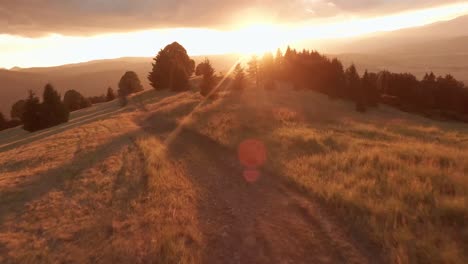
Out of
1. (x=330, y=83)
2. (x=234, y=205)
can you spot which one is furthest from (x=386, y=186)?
(x=330, y=83)

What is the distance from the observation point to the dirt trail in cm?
868

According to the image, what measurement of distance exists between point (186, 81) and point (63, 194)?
48416mm

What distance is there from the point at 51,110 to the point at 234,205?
4670 cm

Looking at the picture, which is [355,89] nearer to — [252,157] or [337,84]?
[337,84]

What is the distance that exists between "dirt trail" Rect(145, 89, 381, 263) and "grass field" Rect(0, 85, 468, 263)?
42 mm

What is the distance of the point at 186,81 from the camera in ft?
197

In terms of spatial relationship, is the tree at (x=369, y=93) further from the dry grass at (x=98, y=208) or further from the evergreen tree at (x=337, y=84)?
the dry grass at (x=98, y=208)

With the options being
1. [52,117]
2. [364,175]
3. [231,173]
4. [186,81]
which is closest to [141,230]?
[231,173]

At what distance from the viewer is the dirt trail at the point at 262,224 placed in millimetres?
8680

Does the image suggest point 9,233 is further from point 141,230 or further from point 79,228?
point 141,230

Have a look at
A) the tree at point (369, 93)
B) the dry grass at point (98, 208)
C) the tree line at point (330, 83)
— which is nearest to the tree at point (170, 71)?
the tree line at point (330, 83)

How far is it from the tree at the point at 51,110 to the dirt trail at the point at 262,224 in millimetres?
40585

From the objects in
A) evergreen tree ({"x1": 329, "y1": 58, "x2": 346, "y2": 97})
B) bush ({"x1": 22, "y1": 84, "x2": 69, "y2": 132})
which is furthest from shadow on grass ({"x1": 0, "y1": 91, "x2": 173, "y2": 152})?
evergreen tree ({"x1": 329, "y1": 58, "x2": 346, "y2": 97})

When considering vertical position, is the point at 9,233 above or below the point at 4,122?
above
